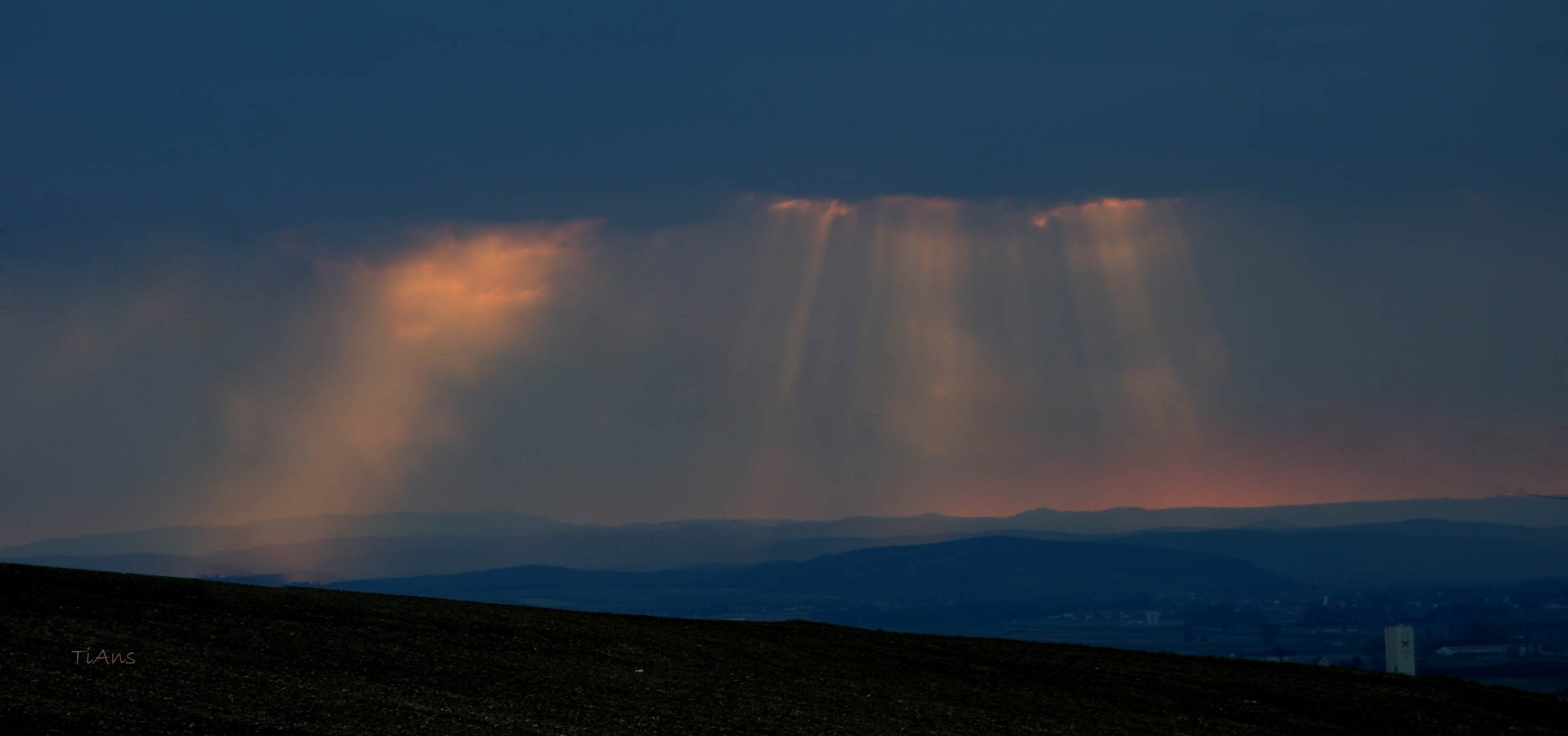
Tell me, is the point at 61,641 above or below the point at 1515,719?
above

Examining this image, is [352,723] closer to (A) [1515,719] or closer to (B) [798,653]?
(B) [798,653]

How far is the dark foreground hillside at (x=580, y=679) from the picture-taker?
62.3 ft

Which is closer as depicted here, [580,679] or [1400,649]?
[580,679]

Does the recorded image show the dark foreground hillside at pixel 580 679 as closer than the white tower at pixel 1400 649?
Yes

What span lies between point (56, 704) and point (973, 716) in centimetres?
1478

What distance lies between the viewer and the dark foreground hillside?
62.3 ft

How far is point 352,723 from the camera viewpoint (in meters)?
18.2

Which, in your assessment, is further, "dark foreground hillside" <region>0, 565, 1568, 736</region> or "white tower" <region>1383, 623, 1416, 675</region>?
"white tower" <region>1383, 623, 1416, 675</region>

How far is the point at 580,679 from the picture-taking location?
2336 centimetres

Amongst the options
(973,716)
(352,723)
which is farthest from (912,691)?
(352,723)

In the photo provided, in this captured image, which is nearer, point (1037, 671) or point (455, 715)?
point (455, 715)

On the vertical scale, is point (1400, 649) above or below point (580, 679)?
below

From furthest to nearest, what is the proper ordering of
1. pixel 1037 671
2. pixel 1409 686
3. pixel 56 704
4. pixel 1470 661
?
pixel 1470 661, pixel 1409 686, pixel 1037 671, pixel 56 704

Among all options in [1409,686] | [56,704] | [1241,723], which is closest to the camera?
[56,704]
